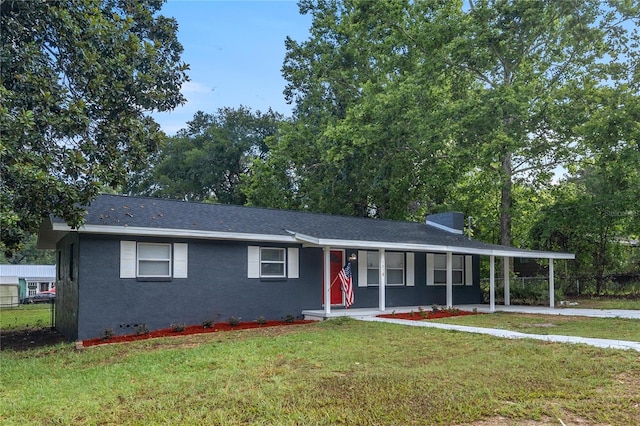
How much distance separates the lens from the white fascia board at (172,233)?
10.9 m

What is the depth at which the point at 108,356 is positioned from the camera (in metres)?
8.79

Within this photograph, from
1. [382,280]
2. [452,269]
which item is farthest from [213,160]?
[382,280]

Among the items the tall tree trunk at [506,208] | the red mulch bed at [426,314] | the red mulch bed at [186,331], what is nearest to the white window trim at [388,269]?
the red mulch bed at [426,314]

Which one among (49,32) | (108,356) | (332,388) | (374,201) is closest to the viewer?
(332,388)

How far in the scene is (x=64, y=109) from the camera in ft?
32.2

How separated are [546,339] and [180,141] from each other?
3263cm

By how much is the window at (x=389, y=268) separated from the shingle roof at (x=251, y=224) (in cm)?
74

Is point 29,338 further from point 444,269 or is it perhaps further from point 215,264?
point 444,269

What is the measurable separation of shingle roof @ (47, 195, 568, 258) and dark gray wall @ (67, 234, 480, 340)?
46 cm

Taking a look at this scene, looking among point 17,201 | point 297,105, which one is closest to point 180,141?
point 297,105

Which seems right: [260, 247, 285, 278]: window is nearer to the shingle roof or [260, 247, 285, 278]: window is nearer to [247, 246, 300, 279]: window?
[247, 246, 300, 279]: window

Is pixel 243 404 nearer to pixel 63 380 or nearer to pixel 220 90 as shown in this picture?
pixel 63 380

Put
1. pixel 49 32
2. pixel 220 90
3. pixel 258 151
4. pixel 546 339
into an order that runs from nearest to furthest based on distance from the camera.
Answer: pixel 546 339 → pixel 49 32 → pixel 220 90 → pixel 258 151

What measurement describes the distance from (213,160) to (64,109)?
26.0m
